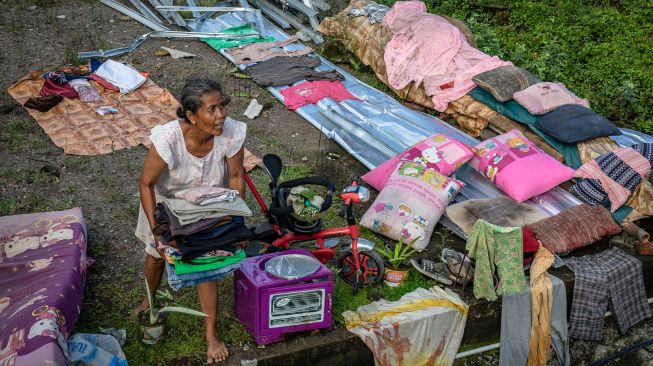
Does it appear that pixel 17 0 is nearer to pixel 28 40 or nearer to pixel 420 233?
pixel 28 40

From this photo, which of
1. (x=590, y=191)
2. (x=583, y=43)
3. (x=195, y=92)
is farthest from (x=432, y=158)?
(x=583, y=43)

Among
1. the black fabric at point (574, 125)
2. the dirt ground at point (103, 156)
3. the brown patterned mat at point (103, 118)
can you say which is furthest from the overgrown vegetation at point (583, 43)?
the brown patterned mat at point (103, 118)

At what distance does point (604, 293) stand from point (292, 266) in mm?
2301

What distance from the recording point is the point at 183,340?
165 inches

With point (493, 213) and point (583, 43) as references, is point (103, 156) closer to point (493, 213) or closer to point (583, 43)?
point (493, 213)

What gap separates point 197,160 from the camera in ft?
13.0

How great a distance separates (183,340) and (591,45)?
20.7 feet

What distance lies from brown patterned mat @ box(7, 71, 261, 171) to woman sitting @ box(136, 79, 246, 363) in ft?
7.26

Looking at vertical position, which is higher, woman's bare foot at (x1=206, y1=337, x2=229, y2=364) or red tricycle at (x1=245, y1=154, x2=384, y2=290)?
red tricycle at (x1=245, y1=154, x2=384, y2=290)

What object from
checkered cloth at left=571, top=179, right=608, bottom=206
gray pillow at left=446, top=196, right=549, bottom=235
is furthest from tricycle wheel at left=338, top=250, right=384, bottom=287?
checkered cloth at left=571, top=179, right=608, bottom=206

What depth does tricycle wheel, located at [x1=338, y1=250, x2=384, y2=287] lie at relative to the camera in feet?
15.6

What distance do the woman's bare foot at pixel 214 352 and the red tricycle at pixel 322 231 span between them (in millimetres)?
690

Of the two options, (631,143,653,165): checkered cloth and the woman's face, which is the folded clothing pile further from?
(631,143,653,165): checkered cloth

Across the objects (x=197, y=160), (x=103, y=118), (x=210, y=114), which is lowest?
(x=103, y=118)
